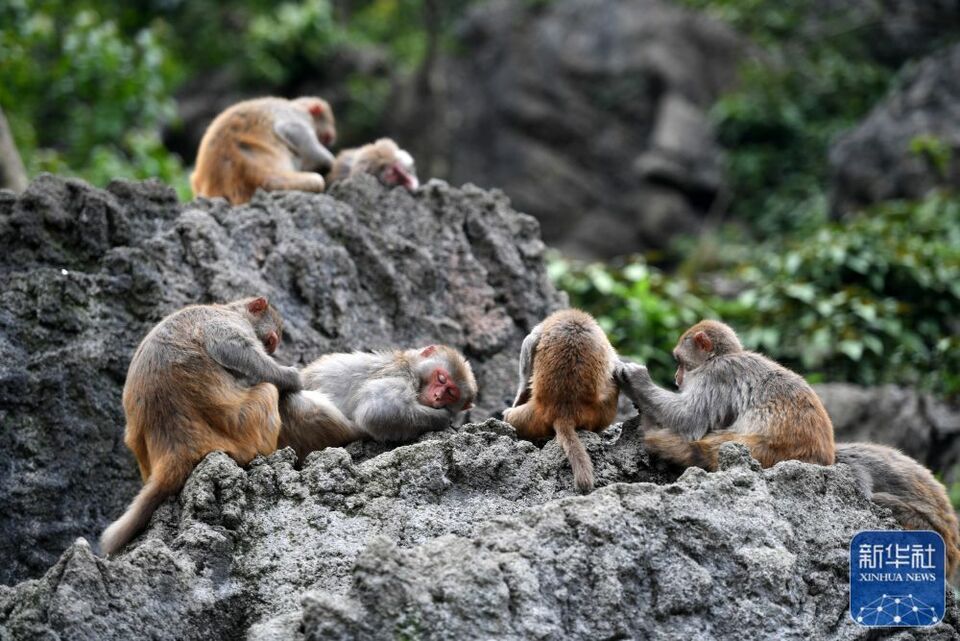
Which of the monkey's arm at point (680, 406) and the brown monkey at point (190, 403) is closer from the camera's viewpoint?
the brown monkey at point (190, 403)

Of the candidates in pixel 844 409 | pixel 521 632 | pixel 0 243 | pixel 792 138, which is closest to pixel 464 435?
pixel 521 632

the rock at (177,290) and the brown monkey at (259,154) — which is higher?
the brown monkey at (259,154)

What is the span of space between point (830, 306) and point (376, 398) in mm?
6903

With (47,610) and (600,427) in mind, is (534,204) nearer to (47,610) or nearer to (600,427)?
(600,427)

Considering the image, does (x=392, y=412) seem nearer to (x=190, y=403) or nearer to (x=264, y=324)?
(x=264, y=324)

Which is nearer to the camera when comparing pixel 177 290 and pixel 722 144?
pixel 177 290

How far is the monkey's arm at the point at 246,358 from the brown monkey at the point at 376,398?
263 mm

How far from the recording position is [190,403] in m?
6.16

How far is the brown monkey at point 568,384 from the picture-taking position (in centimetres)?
642

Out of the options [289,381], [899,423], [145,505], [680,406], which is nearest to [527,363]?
[680,406]

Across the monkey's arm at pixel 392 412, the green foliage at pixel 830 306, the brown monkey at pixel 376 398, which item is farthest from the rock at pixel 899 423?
the monkey's arm at pixel 392 412

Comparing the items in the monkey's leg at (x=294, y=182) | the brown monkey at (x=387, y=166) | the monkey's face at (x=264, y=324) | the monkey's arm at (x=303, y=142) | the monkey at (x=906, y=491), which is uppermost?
the monkey's arm at (x=303, y=142)

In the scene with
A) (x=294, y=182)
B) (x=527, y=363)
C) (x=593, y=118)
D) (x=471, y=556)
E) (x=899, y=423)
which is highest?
(x=593, y=118)

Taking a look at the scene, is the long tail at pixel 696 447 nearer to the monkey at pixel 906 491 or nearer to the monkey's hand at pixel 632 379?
the monkey's hand at pixel 632 379
